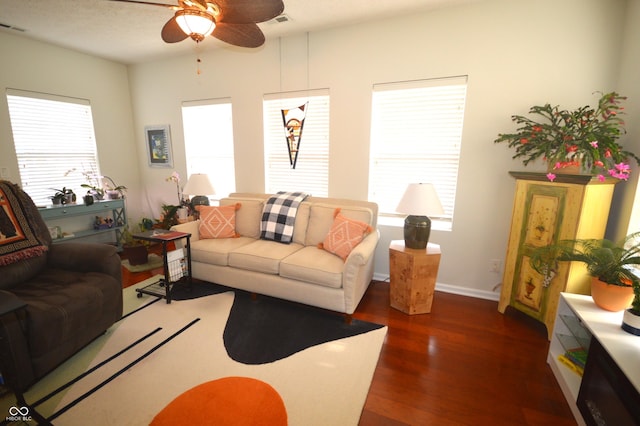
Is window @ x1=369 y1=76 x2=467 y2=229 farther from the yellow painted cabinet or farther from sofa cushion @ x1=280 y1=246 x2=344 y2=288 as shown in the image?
sofa cushion @ x1=280 y1=246 x2=344 y2=288

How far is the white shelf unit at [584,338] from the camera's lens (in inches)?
49.1

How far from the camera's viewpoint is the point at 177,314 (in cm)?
243

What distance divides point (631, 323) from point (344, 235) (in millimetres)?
1815

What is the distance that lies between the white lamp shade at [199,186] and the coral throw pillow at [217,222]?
0.85 ft

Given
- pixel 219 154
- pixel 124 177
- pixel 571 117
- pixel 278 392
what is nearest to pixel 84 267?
pixel 278 392

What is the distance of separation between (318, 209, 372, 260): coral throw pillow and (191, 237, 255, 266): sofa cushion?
932mm

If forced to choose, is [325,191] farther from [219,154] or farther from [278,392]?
[278,392]

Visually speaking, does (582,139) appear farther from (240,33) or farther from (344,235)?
(240,33)

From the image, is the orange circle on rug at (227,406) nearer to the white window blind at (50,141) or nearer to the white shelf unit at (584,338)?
the white shelf unit at (584,338)

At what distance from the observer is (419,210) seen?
234 centimetres

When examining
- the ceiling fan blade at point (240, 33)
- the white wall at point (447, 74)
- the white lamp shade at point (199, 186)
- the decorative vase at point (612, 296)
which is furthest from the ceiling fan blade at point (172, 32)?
the decorative vase at point (612, 296)

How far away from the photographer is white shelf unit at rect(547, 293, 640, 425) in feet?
4.09

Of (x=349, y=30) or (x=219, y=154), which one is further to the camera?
(x=219, y=154)

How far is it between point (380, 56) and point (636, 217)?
248cm
